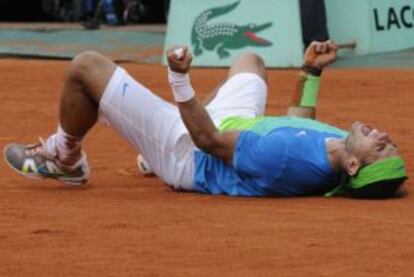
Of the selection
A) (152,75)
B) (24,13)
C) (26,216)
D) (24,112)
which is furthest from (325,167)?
(24,13)

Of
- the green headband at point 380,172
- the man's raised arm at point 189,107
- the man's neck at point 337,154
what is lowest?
the green headband at point 380,172

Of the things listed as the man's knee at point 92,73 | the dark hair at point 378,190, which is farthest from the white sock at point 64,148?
the dark hair at point 378,190

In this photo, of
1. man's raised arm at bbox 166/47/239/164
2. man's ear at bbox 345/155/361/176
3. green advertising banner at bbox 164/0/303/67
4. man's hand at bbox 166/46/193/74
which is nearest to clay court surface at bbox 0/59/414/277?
man's ear at bbox 345/155/361/176

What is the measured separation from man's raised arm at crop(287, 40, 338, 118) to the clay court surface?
0.71m

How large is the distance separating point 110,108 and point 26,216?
0.83 meters

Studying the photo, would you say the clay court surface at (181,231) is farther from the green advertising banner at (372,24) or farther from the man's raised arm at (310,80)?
the green advertising banner at (372,24)

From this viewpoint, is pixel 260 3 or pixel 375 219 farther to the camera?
pixel 260 3

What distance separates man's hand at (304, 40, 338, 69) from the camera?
7301 mm

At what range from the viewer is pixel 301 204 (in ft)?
21.4

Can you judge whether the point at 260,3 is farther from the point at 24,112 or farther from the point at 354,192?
the point at 354,192

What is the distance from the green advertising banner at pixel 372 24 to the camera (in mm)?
15133

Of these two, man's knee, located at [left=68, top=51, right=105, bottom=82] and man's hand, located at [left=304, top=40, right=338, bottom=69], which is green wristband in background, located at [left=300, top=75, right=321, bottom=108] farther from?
man's knee, located at [left=68, top=51, right=105, bottom=82]

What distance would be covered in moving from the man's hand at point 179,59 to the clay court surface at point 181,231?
26.5 inches

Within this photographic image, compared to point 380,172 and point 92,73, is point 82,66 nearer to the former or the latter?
point 92,73
